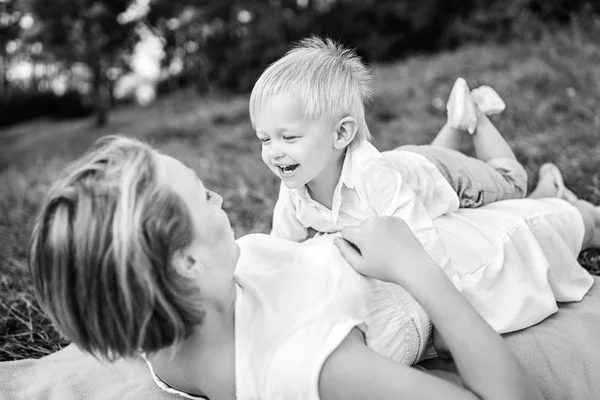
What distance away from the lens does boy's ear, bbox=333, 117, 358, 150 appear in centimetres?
186

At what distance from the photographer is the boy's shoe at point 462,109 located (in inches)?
94.0

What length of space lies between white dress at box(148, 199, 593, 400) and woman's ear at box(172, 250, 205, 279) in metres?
0.17

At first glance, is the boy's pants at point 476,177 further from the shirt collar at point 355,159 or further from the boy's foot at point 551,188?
the shirt collar at point 355,159

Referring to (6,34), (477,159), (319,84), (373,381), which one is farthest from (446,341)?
(6,34)

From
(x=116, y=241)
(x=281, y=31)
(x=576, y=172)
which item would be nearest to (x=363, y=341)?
(x=116, y=241)

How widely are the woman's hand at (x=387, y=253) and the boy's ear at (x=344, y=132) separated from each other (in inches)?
21.4

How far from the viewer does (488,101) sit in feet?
8.18

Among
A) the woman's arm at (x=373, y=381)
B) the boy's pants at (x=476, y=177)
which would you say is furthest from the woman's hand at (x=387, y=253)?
the boy's pants at (x=476, y=177)

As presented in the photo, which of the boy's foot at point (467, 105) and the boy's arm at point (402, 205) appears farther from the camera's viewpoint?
the boy's foot at point (467, 105)

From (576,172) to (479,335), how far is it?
205cm

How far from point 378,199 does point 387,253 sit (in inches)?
20.2

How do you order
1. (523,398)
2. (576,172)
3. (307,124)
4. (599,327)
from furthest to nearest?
(576,172), (307,124), (599,327), (523,398)

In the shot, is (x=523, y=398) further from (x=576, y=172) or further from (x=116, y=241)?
(x=576, y=172)

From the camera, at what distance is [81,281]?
1074 millimetres
